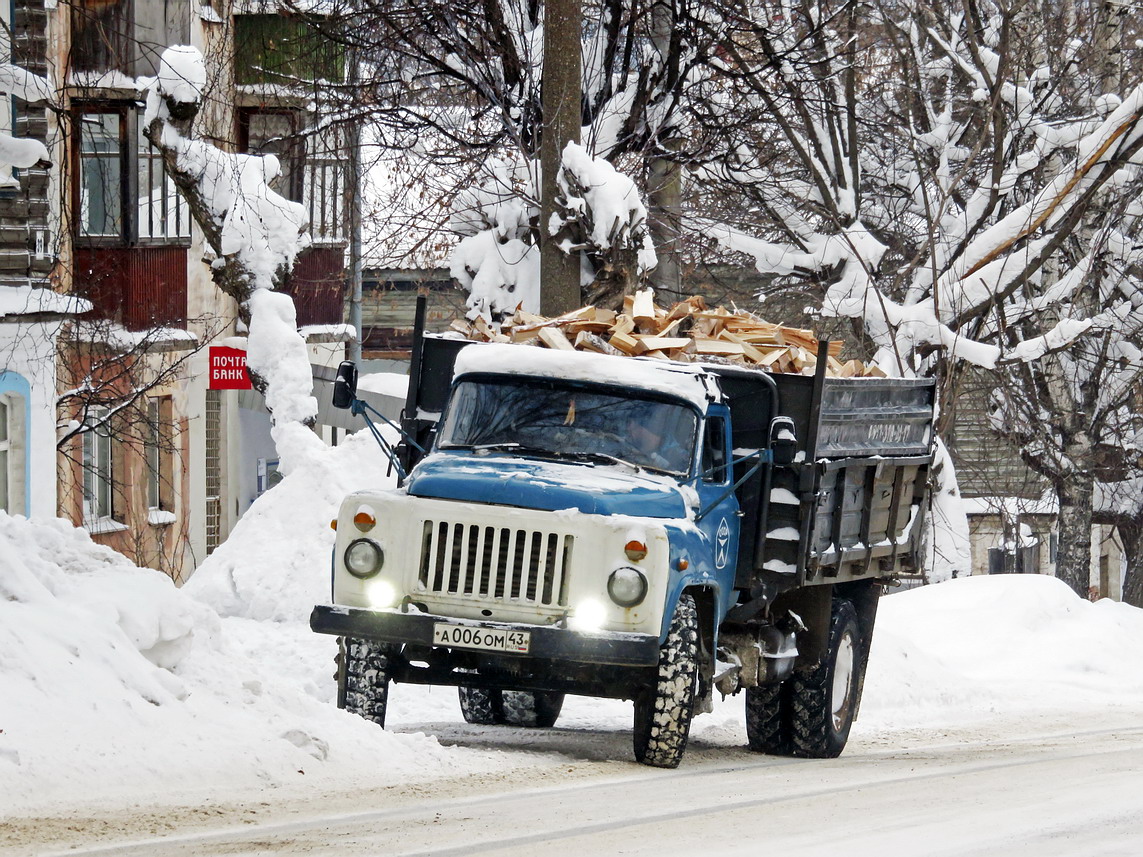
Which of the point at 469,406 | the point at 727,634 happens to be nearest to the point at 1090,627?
the point at 727,634

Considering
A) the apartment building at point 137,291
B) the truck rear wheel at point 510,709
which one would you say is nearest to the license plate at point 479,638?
the truck rear wheel at point 510,709

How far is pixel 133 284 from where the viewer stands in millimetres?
24953

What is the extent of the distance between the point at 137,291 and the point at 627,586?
1676cm

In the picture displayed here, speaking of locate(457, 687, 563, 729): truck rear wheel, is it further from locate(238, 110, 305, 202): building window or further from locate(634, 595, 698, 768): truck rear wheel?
locate(238, 110, 305, 202): building window

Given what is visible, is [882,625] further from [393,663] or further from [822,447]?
[393,663]

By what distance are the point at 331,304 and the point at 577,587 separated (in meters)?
21.9

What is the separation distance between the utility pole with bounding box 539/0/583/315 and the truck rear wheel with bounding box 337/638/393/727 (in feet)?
21.9

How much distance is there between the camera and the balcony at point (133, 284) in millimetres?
24438

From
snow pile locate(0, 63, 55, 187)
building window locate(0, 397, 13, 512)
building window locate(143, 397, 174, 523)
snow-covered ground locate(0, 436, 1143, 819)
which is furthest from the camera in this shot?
building window locate(143, 397, 174, 523)

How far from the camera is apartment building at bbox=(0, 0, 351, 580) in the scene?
19609 millimetres

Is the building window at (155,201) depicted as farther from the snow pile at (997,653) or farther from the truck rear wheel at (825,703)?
the truck rear wheel at (825,703)

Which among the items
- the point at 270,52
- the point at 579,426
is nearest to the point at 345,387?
the point at 579,426

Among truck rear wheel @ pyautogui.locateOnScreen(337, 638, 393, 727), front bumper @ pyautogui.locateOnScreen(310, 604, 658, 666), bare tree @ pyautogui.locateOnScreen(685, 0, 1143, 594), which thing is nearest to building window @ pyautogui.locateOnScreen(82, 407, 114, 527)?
bare tree @ pyautogui.locateOnScreen(685, 0, 1143, 594)

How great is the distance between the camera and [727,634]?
11.6 metres
